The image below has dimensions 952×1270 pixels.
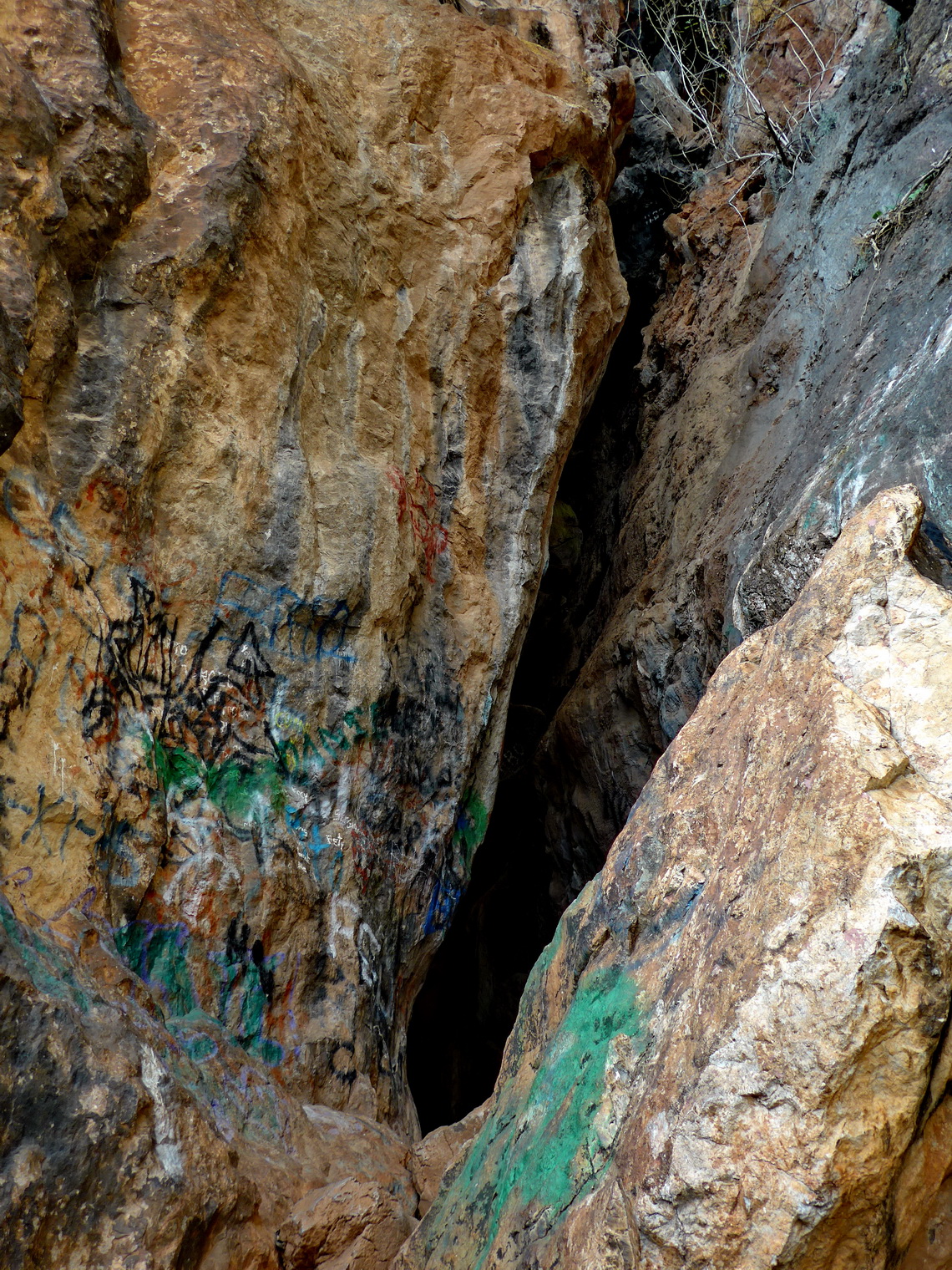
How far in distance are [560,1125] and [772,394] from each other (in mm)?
4198

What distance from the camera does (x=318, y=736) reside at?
4055 mm

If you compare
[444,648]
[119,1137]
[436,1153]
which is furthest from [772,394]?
[119,1137]

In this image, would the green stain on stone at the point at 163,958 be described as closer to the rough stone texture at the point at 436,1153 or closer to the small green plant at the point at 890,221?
the rough stone texture at the point at 436,1153

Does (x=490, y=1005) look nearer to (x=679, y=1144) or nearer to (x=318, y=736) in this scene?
(x=318, y=736)

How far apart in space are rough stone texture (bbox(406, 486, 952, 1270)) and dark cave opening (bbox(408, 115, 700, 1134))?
4.41m

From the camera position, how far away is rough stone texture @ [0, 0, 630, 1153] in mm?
3143

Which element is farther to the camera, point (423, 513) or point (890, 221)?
point (423, 513)

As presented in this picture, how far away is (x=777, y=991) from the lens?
5.54ft

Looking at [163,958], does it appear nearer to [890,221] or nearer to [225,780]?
[225,780]

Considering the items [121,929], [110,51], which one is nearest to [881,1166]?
[121,929]

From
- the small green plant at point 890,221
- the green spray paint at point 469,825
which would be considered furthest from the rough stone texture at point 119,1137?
the small green plant at point 890,221

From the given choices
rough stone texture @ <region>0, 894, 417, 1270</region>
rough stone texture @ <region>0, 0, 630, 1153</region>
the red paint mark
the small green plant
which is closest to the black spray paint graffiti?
rough stone texture @ <region>0, 0, 630, 1153</region>

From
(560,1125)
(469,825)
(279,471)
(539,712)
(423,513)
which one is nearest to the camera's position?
(560,1125)

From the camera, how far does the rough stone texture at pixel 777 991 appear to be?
1.60 meters
